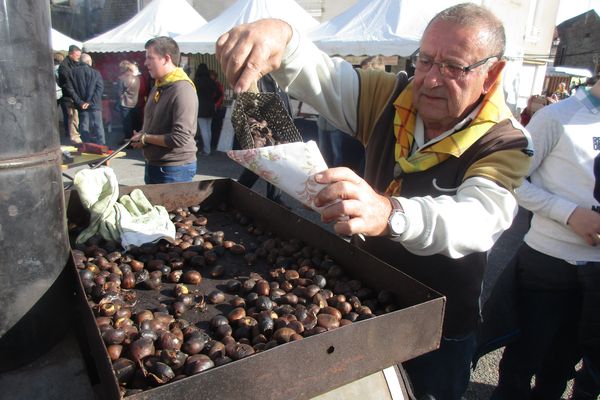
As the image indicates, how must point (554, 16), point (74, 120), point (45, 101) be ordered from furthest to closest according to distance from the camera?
1. point (554, 16)
2. point (74, 120)
3. point (45, 101)

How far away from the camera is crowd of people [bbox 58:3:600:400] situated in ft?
4.58

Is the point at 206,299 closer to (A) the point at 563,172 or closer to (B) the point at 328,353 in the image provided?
(B) the point at 328,353

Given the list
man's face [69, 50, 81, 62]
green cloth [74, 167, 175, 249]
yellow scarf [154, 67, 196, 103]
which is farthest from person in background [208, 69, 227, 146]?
green cloth [74, 167, 175, 249]

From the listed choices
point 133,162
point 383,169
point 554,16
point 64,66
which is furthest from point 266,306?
point 554,16

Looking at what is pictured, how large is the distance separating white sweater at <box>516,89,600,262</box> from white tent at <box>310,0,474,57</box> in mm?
5838

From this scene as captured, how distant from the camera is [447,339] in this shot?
6.31ft

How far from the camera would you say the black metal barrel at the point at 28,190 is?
1.13 meters

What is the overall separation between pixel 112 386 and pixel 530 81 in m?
19.8

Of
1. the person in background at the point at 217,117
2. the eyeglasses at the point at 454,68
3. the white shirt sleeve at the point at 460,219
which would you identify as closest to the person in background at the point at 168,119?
the eyeglasses at the point at 454,68

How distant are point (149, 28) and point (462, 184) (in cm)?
1206

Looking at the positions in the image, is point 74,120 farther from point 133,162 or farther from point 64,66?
point 133,162

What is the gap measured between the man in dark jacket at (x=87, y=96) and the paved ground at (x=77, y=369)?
75.6 inches

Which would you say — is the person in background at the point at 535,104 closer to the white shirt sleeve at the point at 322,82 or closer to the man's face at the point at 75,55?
the white shirt sleeve at the point at 322,82

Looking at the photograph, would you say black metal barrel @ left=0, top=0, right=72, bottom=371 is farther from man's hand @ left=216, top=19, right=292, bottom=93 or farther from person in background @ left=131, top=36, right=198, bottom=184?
person in background @ left=131, top=36, right=198, bottom=184
